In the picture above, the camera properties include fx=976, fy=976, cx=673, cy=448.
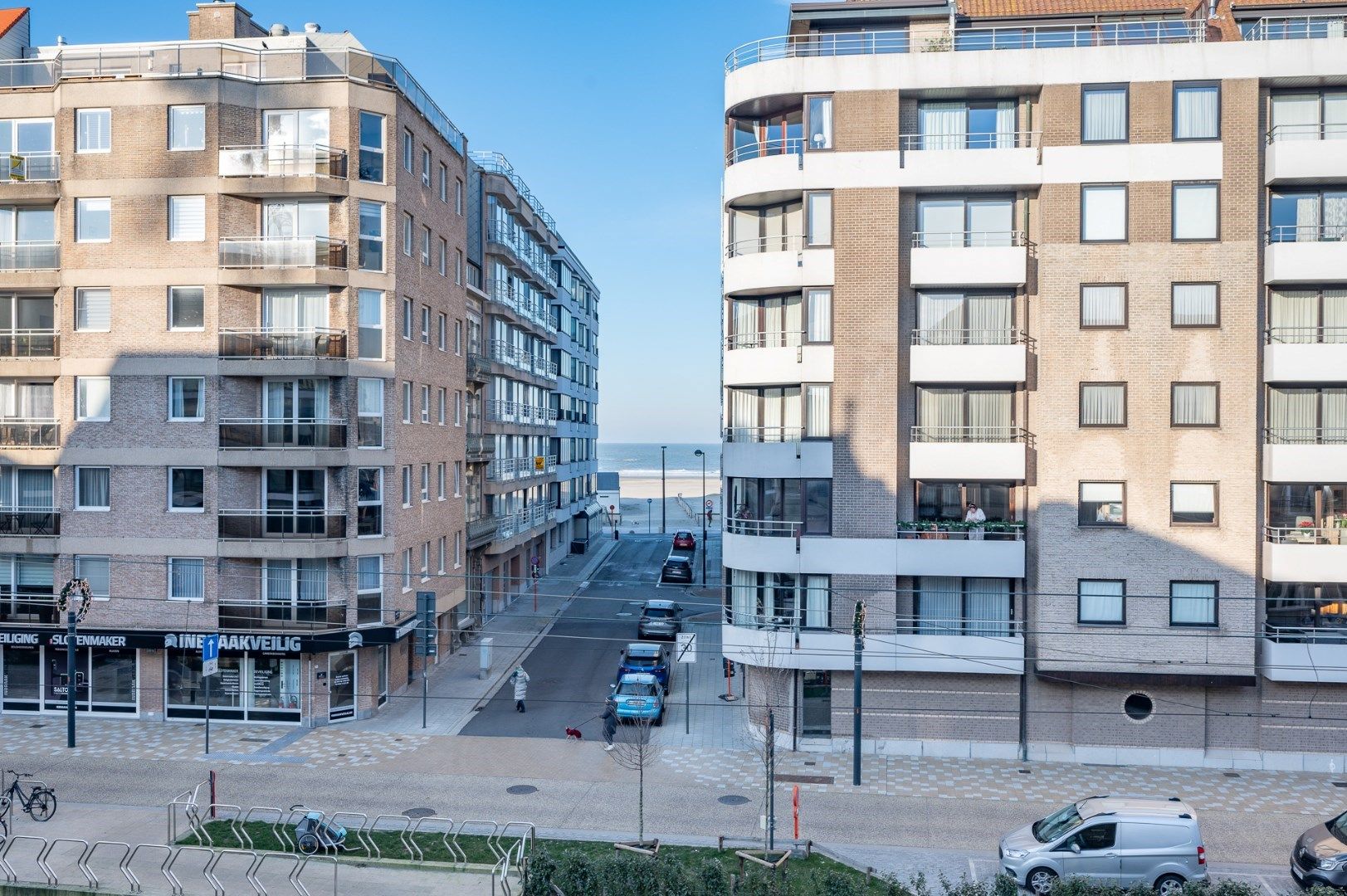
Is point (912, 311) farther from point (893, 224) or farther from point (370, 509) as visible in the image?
point (370, 509)

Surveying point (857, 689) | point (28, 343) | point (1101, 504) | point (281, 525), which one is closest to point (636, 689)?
point (857, 689)

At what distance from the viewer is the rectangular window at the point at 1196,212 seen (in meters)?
27.1

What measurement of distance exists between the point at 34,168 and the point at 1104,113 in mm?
32973

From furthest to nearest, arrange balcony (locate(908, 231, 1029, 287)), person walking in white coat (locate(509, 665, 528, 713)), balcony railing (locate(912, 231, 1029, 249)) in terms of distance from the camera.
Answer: person walking in white coat (locate(509, 665, 528, 713))
balcony railing (locate(912, 231, 1029, 249))
balcony (locate(908, 231, 1029, 287))

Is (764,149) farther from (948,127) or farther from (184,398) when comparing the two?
(184,398)

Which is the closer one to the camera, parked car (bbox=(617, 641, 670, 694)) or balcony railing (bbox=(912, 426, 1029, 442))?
balcony railing (bbox=(912, 426, 1029, 442))

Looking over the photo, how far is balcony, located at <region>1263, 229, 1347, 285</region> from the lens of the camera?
87.7 feet

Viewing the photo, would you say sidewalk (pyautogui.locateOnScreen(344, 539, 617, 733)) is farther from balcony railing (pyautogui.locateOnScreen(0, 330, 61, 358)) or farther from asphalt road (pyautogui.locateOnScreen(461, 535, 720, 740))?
balcony railing (pyautogui.locateOnScreen(0, 330, 61, 358))

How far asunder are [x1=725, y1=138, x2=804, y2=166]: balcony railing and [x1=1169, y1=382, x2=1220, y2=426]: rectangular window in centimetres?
1252

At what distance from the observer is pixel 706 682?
36.4 meters

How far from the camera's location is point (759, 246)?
29.7 metres

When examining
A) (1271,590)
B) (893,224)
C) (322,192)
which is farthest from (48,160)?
(1271,590)

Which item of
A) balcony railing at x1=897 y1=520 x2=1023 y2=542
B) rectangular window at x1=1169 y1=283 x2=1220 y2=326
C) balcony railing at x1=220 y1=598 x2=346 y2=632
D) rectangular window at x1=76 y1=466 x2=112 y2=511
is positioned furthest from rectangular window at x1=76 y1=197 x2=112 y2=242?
rectangular window at x1=1169 y1=283 x2=1220 y2=326

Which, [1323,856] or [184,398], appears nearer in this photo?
[1323,856]
